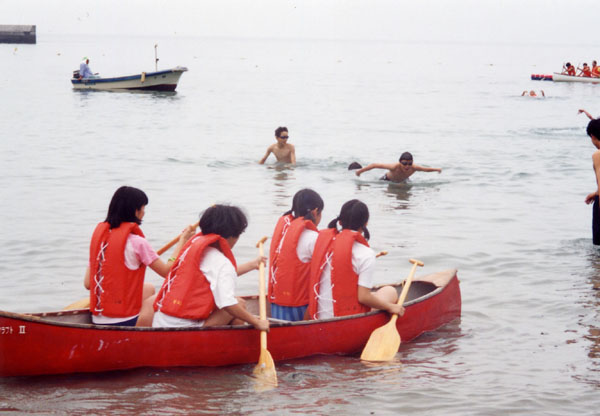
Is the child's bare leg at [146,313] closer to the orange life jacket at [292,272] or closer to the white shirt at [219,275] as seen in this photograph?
the white shirt at [219,275]

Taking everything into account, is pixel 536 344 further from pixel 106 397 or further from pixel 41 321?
pixel 41 321

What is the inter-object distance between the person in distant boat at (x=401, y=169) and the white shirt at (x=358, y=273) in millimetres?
8607

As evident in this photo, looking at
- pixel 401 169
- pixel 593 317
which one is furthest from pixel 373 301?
pixel 401 169

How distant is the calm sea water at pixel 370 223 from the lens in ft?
20.8

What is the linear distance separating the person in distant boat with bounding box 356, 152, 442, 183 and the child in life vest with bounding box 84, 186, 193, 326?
951cm

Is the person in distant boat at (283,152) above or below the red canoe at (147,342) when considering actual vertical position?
above

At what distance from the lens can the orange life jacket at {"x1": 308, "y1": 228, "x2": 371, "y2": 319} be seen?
677 centimetres

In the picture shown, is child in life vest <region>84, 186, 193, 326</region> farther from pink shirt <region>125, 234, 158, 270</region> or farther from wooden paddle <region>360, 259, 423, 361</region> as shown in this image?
wooden paddle <region>360, 259, 423, 361</region>

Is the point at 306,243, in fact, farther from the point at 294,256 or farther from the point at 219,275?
A: the point at 219,275

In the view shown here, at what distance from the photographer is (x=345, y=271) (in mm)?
6812

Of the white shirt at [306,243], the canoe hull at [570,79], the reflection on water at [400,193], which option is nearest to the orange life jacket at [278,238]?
the white shirt at [306,243]

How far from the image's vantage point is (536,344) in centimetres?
777

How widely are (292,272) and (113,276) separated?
1.55m

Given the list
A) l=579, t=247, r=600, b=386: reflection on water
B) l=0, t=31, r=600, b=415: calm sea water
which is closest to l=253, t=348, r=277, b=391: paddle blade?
l=0, t=31, r=600, b=415: calm sea water
